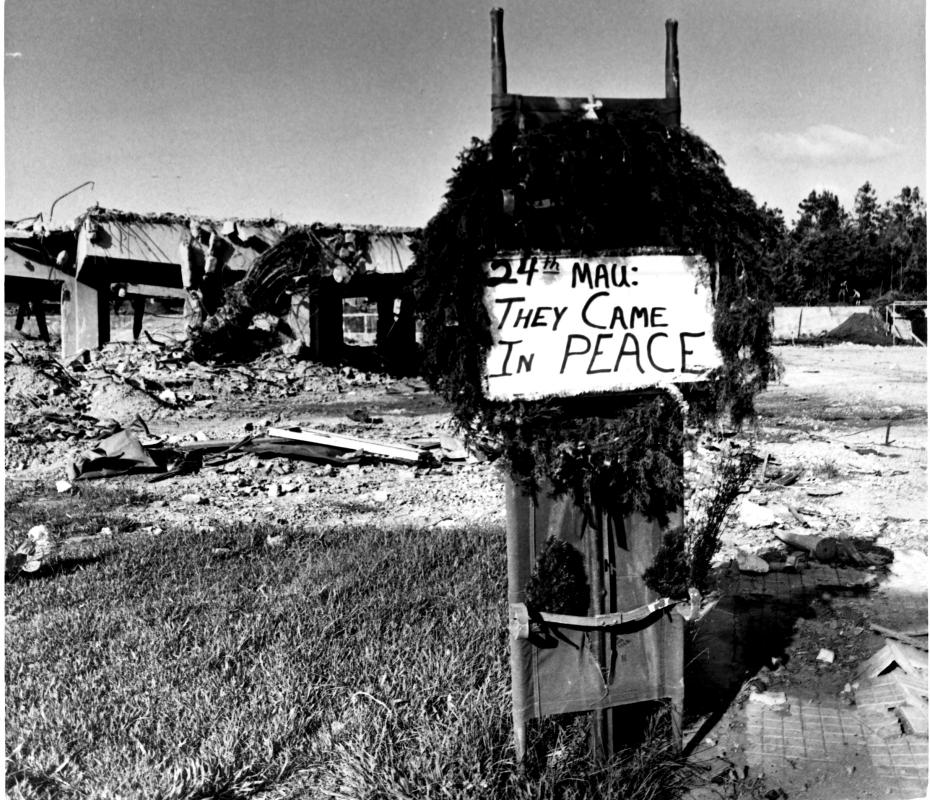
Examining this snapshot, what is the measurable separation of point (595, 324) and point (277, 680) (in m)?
1.98

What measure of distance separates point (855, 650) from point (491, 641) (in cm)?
158

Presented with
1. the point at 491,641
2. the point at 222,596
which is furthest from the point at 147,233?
the point at 491,641

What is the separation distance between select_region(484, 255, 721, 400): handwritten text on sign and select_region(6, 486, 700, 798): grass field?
1.15 meters

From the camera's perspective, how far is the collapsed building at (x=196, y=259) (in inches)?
488

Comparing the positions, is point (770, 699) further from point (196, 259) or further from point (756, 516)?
point (196, 259)

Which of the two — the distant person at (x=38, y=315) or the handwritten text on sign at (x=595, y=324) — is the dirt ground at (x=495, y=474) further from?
the distant person at (x=38, y=315)

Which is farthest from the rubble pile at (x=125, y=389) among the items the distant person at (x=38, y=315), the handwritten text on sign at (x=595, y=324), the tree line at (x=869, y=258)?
the tree line at (x=869, y=258)

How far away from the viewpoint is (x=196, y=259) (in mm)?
13109

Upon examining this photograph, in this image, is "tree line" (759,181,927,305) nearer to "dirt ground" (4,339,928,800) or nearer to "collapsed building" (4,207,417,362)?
"dirt ground" (4,339,928,800)

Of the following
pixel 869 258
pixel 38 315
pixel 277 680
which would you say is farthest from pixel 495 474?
pixel 869 258

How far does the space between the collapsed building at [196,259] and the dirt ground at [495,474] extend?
0.98m

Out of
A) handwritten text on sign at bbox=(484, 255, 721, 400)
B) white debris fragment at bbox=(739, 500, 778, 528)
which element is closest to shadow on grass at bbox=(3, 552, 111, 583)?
handwritten text on sign at bbox=(484, 255, 721, 400)

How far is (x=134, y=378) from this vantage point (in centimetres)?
1255

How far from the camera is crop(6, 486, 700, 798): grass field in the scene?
9.23ft
